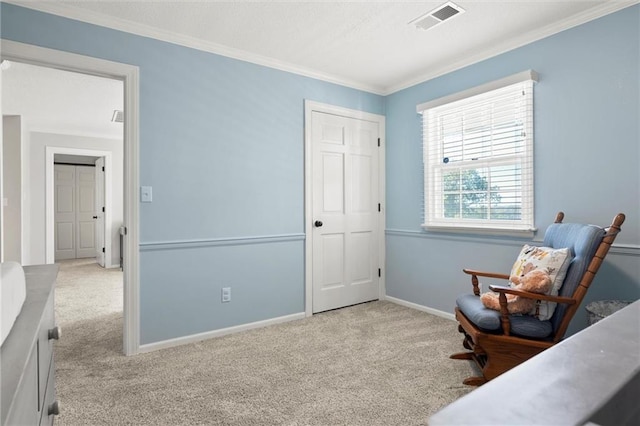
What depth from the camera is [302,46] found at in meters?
3.02

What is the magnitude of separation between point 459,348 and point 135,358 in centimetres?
234

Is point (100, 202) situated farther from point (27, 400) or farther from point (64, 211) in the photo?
point (27, 400)

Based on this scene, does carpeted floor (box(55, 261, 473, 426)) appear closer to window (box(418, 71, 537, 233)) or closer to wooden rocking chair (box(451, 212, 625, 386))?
wooden rocking chair (box(451, 212, 625, 386))

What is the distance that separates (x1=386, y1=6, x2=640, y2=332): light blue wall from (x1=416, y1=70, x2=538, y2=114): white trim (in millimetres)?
80

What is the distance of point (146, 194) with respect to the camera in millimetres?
2715

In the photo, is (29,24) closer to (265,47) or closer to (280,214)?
(265,47)

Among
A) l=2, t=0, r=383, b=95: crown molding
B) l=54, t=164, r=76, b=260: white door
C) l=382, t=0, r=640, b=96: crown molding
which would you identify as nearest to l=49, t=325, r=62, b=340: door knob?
l=2, t=0, r=383, b=95: crown molding

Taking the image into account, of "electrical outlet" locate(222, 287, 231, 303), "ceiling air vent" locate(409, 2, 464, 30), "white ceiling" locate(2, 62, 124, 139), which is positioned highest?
"ceiling air vent" locate(409, 2, 464, 30)

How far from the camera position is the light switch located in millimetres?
2699

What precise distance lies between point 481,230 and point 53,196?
6503 millimetres

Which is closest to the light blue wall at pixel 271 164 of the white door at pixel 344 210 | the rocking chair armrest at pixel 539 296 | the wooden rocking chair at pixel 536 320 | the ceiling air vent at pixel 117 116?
the white door at pixel 344 210

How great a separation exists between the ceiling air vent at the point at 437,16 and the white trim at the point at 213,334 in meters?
2.65

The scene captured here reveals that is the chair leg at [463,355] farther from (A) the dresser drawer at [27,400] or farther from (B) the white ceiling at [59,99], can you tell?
(B) the white ceiling at [59,99]

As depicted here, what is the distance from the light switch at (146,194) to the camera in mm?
2699
